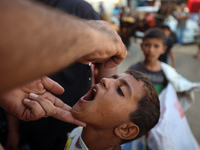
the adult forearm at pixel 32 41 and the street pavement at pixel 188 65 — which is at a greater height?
the adult forearm at pixel 32 41

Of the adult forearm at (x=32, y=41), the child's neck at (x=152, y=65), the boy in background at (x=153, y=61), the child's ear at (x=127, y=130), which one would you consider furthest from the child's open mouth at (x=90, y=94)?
the child's neck at (x=152, y=65)

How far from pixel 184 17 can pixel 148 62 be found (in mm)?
5343

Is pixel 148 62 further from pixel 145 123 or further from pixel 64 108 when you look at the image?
pixel 64 108

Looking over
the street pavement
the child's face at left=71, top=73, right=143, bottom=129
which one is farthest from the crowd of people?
the street pavement

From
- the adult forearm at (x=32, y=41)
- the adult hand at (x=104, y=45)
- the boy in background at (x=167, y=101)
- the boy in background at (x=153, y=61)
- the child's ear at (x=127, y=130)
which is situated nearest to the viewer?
the adult forearm at (x=32, y=41)

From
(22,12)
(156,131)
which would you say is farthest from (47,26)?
(156,131)

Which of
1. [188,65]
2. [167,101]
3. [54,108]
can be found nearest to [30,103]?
[54,108]

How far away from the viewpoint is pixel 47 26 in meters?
0.39

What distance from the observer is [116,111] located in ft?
3.26

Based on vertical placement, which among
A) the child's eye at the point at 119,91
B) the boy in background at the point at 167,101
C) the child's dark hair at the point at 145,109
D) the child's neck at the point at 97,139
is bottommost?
the boy in background at the point at 167,101

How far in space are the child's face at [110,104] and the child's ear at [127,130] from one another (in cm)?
3

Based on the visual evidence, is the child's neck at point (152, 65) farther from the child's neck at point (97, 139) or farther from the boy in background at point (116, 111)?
the child's neck at point (97, 139)

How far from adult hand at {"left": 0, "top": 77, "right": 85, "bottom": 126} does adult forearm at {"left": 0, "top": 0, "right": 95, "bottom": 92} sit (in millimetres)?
563

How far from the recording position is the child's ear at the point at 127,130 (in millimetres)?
1031
